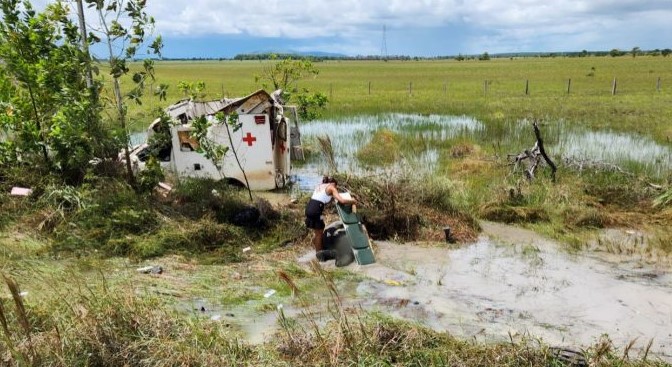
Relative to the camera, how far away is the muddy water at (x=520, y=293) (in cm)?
614

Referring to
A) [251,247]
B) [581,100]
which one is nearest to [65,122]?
[251,247]

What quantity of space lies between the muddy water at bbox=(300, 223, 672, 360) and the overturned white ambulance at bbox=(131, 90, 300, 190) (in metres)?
3.91

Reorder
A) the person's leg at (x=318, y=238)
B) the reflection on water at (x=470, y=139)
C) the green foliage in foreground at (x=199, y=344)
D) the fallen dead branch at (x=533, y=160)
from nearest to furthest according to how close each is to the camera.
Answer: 1. the green foliage in foreground at (x=199, y=344)
2. the person's leg at (x=318, y=238)
3. the fallen dead branch at (x=533, y=160)
4. the reflection on water at (x=470, y=139)

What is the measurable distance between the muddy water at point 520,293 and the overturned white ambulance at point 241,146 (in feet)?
12.8

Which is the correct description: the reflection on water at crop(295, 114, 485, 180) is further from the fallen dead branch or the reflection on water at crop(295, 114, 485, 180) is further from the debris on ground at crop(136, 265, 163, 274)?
the debris on ground at crop(136, 265, 163, 274)

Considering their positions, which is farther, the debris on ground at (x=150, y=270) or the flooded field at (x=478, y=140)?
the flooded field at (x=478, y=140)

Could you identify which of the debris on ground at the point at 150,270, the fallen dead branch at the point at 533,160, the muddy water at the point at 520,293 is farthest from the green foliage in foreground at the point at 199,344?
the fallen dead branch at the point at 533,160

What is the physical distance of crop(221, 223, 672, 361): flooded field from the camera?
6082mm

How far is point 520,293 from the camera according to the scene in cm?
730

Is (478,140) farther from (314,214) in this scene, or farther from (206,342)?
(206,342)

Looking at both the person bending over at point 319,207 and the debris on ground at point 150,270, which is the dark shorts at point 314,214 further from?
the debris on ground at point 150,270

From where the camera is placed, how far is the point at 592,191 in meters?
11.7

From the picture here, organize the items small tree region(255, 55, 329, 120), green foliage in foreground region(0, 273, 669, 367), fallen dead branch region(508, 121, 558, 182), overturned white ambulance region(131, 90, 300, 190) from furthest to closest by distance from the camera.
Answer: small tree region(255, 55, 329, 120) < fallen dead branch region(508, 121, 558, 182) < overturned white ambulance region(131, 90, 300, 190) < green foliage in foreground region(0, 273, 669, 367)

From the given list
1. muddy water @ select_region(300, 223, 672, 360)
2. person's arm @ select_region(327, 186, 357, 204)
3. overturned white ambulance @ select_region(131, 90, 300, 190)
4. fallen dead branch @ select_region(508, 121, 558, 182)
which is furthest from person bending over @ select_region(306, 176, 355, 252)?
fallen dead branch @ select_region(508, 121, 558, 182)
